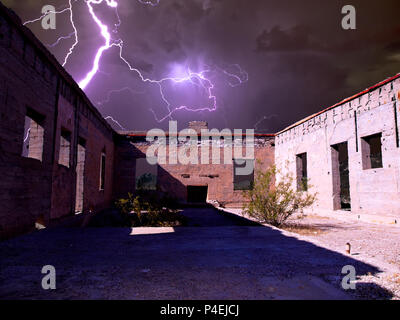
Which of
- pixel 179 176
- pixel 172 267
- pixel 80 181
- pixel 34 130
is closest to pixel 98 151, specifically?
pixel 80 181

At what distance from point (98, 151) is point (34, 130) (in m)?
5.06

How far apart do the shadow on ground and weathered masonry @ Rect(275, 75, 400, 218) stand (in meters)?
4.72

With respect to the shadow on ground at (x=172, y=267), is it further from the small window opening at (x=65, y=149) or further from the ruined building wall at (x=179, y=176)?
the ruined building wall at (x=179, y=176)

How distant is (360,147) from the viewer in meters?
8.89

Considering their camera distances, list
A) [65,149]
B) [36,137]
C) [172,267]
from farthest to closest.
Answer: [65,149] < [36,137] < [172,267]

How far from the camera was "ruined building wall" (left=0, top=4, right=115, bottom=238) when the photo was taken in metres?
4.67

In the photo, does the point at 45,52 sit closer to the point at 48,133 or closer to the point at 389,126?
the point at 48,133

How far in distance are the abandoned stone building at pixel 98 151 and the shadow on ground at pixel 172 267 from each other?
1.43 m

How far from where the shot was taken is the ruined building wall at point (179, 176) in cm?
1463

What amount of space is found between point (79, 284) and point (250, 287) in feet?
5.43

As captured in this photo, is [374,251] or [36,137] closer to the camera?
[374,251]

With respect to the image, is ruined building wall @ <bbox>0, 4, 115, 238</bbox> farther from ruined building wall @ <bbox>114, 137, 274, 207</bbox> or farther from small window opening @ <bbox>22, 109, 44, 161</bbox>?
ruined building wall @ <bbox>114, 137, 274, 207</bbox>

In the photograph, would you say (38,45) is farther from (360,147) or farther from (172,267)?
(360,147)
